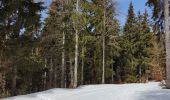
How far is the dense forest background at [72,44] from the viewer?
2400 cm

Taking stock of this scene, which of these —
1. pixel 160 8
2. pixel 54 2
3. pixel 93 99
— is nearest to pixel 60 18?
pixel 54 2

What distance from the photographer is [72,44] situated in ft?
138

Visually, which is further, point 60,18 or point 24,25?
point 60,18

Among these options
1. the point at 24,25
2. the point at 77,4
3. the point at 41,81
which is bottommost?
the point at 41,81

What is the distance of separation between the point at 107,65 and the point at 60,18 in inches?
652

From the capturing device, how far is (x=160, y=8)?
2684 centimetres

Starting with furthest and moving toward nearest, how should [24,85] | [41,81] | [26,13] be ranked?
[41,81], [24,85], [26,13]

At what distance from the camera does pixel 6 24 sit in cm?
2406

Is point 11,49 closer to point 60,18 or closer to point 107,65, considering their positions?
point 60,18

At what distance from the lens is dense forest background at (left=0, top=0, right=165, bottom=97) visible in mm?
24000

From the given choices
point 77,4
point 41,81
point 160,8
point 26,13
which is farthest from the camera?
point 41,81

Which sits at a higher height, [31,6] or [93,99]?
[31,6]

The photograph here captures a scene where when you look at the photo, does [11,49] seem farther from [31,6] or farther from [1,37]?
[31,6]

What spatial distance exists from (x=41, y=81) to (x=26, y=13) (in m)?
31.6
